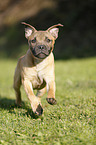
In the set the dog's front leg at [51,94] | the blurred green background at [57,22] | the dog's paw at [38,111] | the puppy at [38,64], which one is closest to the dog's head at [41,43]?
the puppy at [38,64]

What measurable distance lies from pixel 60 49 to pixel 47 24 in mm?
5110

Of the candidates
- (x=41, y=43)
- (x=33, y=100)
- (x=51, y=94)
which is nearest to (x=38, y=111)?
(x=33, y=100)

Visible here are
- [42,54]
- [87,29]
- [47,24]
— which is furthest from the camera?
[47,24]

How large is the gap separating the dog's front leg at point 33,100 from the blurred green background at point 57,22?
1381cm

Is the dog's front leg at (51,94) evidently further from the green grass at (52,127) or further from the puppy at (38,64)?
the green grass at (52,127)

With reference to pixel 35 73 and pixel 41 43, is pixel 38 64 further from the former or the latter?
pixel 41 43

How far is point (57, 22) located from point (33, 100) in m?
20.5

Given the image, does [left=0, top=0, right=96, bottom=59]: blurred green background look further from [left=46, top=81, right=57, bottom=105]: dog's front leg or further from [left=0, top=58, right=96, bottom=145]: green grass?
[left=0, top=58, right=96, bottom=145]: green grass

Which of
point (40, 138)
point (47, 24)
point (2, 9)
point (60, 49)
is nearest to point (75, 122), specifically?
point (40, 138)

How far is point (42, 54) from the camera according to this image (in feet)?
14.5

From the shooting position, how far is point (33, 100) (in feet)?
14.0

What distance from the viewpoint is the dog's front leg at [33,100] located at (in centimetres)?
406

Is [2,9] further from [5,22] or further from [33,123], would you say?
[33,123]

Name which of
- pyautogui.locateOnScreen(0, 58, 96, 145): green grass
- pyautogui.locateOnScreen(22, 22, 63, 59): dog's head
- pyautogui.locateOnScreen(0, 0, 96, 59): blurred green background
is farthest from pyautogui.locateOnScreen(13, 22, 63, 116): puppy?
pyautogui.locateOnScreen(0, 0, 96, 59): blurred green background
